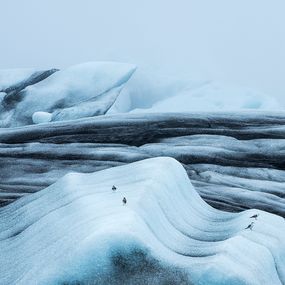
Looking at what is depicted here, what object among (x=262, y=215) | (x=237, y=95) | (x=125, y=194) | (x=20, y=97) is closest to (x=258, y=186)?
(x=262, y=215)

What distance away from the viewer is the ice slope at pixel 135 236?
2094 mm

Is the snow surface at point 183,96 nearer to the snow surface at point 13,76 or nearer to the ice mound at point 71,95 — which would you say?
the ice mound at point 71,95

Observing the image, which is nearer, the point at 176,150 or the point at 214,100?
the point at 176,150

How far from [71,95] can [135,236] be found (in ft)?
17.8

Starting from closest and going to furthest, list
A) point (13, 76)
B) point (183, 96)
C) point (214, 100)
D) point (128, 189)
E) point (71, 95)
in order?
point (128, 189)
point (71, 95)
point (13, 76)
point (214, 100)
point (183, 96)

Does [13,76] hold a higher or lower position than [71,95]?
higher

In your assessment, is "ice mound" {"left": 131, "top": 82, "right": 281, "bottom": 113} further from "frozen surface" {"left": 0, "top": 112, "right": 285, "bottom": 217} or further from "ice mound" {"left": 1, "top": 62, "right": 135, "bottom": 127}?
"frozen surface" {"left": 0, "top": 112, "right": 285, "bottom": 217}

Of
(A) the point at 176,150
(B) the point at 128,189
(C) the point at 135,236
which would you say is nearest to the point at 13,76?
(A) the point at 176,150

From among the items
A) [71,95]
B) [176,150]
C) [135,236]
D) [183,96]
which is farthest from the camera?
[183,96]

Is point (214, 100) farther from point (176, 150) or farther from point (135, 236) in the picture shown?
point (135, 236)

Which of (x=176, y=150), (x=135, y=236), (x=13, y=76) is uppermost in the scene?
(x=135, y=236)

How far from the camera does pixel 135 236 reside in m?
2.11

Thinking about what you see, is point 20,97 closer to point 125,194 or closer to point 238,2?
point 125,194

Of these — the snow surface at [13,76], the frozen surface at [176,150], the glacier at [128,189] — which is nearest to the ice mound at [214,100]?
the glacier at [128,189]
